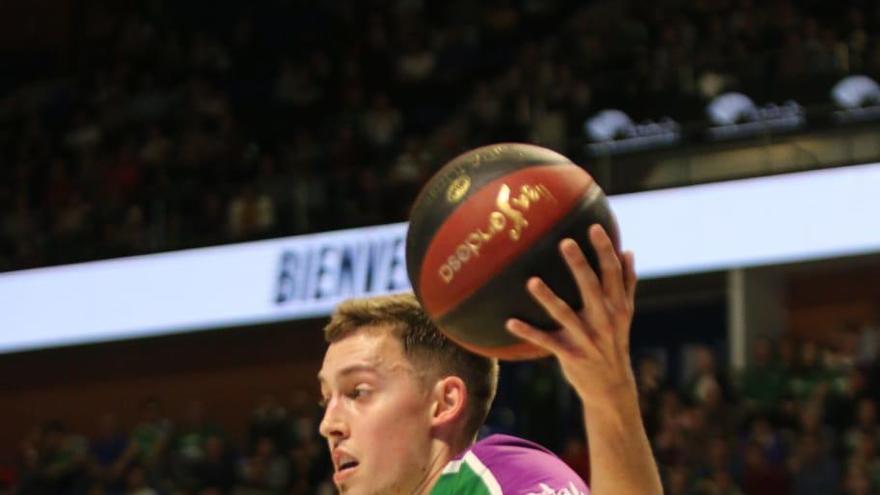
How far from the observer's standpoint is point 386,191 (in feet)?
48.7

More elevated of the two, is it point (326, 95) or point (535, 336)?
point (535, 336)

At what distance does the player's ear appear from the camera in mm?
3416

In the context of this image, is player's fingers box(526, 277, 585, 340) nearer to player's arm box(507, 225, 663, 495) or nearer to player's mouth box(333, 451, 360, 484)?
player's arm box(507, 225, 663, 495)

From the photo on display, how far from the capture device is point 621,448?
2.50 metres

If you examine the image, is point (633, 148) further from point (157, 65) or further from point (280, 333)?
point (157, 65)

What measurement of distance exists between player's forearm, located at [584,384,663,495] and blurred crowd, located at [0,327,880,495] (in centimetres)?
815

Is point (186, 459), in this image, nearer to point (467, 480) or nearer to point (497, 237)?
point (467, 480)

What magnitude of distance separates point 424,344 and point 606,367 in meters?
1.03

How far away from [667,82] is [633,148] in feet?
2.03

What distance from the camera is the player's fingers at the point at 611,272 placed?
2.49 meters

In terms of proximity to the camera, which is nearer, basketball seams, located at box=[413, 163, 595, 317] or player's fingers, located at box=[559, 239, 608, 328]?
player's fingers, located at box=[559, 239, 608, 328]

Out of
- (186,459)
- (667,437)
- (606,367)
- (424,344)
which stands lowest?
(186,459)

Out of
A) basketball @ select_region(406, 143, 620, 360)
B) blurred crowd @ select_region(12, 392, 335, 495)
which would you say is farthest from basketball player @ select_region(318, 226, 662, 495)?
blurred crowd @ select_region(12, 392, 335, 495)

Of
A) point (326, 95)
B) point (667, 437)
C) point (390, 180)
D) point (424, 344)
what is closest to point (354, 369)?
point (424, 344)
